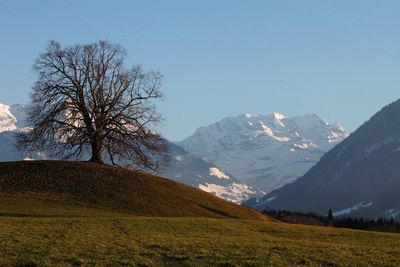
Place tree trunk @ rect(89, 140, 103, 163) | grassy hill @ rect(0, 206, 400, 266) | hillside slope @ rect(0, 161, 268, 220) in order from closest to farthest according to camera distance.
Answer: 1. grassy hill @ rect(0, 206, 400, 266)
2. hillside slope @ rect(0, 161, 268, 220)
3. tree trunk @ rect(89, 140, 103, 163)

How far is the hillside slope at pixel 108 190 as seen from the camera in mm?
69062

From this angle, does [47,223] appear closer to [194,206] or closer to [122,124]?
[194,206]

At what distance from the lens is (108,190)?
7331 cm

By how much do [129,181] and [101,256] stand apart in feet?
150

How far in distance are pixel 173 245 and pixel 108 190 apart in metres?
37.4

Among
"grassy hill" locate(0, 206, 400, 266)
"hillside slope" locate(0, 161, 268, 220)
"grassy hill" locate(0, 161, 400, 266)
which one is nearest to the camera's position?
"grassy hill" locate(0, 206, 400, 266)

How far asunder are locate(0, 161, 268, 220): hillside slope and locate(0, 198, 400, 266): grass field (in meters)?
14.1

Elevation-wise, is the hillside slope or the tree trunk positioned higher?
the tree trunk

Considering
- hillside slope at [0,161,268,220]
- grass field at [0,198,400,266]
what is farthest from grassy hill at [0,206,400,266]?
hillside slope at [0,161,268,220]

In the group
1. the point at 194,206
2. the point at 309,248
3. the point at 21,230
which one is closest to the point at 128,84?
the point at 194,206

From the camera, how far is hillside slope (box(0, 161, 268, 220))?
69.1 metres

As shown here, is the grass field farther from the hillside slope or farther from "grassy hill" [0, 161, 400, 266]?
the hillside slope

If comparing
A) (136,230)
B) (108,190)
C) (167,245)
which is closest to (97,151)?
(108,190)

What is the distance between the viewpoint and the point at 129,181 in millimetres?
78812
